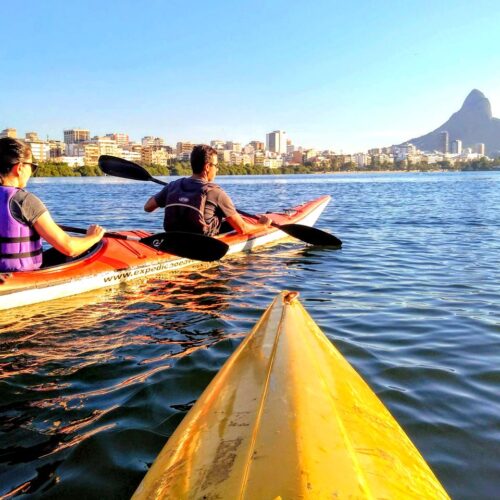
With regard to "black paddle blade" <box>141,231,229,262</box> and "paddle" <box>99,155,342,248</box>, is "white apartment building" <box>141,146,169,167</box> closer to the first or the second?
"paddle" <box>99,155,342,248</box>

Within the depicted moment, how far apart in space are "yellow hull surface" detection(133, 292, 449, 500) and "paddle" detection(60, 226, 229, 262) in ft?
13.4

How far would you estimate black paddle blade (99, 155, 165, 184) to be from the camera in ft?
28.5

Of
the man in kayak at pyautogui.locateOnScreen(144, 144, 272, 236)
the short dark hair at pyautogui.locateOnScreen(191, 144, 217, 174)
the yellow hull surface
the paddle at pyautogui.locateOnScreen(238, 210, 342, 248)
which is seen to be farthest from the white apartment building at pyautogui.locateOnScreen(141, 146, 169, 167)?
the yellow hull surface

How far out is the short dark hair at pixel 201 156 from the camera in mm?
6500

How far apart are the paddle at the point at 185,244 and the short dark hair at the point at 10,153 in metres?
2.26

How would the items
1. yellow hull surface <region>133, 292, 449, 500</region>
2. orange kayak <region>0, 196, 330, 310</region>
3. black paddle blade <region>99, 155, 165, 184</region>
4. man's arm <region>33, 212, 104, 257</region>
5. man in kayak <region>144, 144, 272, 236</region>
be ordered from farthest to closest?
black paddle blade <region>99, 155, 165, 184</region> < man in kayak <region>144, 144, 272, 236</region> < orange kayak <region>0, 196, 330, 310</region> < man's arm <region>33, 212, 104, 257</region> < yellow hull surface <region>133, 292, 449, 500</region>

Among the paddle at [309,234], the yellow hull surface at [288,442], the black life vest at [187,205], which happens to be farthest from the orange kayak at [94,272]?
the yellow hull surface at [288,442]

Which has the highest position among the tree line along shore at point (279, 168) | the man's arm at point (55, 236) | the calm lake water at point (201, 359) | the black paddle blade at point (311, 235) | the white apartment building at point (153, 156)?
the white apartment building at point (153, 156)

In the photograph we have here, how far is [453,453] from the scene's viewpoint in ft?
8.46

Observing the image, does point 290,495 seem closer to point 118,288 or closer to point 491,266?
point 118,288

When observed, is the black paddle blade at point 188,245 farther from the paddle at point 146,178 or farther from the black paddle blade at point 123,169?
the black paddle blade at point 123,169

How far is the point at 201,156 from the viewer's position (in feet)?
21.5

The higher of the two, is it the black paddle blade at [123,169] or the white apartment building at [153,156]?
the white apartment building at [153,156]

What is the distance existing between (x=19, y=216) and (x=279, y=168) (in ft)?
405
